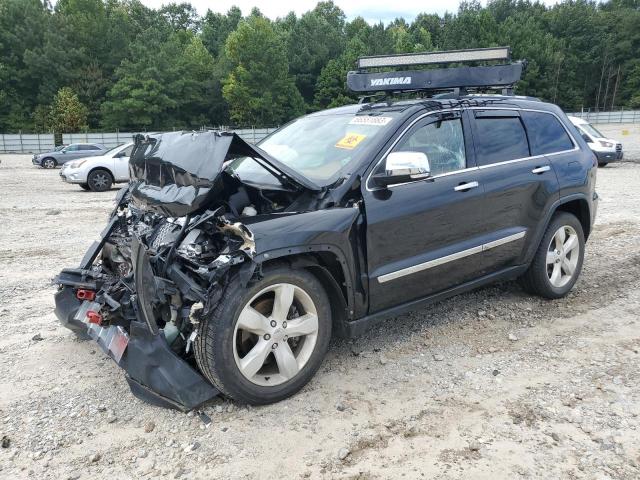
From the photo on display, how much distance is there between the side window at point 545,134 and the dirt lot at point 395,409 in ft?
4.75

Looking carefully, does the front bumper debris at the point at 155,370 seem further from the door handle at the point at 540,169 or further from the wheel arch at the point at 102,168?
the wheel arch at the point at 102,168

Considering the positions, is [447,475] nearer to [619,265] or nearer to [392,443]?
[392,443]

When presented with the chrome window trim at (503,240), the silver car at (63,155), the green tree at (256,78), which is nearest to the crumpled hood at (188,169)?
the chrome window trim at (503,240)

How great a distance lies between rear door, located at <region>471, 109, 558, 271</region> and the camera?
4.30 metres

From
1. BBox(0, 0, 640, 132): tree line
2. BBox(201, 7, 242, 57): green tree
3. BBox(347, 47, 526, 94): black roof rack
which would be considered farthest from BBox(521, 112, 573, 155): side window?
BBox(201, 7, 242, 57): green tree

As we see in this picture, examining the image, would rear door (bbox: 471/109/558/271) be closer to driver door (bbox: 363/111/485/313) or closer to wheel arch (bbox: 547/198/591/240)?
driver door (bbox: 363/111/485/313)

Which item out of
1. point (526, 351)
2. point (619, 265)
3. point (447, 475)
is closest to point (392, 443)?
point (447, 475)

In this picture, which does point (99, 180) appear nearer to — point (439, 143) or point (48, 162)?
point (48, 162)

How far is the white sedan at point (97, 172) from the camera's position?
49.2 feet

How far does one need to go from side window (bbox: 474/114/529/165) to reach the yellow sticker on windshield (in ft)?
3.43

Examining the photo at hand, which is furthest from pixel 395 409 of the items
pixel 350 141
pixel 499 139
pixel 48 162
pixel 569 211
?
pixel 48 162

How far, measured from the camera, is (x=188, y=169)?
3357 millimetres

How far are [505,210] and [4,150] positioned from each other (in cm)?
4804

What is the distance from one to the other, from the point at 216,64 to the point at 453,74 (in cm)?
6875
